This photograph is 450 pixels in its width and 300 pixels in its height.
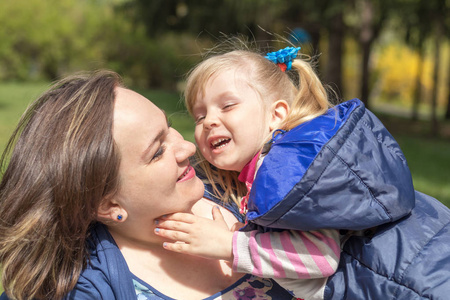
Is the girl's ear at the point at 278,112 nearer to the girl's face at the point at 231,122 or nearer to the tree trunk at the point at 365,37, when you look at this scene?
the girl's face at the point at 231,122

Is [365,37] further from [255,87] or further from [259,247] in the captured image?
[259,247]

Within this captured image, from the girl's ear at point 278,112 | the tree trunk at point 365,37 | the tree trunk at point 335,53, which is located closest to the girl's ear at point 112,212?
the girl's ear at point 278,112

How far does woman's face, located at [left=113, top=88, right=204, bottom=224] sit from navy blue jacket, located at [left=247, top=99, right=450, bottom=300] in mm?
305

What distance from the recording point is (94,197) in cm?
177

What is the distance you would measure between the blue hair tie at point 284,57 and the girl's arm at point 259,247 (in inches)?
39.5

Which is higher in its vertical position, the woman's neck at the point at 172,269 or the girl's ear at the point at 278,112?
the girl's ear at the point at 278,112

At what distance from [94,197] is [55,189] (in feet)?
0.46

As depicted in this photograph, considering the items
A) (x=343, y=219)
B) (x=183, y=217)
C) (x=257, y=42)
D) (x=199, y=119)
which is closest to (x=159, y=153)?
(x=183, y=217)

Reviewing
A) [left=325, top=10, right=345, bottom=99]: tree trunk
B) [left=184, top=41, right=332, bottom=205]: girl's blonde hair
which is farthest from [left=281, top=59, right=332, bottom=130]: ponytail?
[left=325, top=10, right=345, bottom=99]: tree trunk

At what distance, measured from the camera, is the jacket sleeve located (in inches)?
68.4

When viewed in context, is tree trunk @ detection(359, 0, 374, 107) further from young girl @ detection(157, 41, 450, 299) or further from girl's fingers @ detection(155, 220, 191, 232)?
Answer: girl's fingers @ detection(155, 220, 191, 232)

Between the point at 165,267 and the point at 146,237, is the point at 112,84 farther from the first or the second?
the point at 165,267

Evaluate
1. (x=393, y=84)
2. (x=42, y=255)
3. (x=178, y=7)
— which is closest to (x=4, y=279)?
(x=42, y=255)

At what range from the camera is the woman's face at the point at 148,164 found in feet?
5.90
